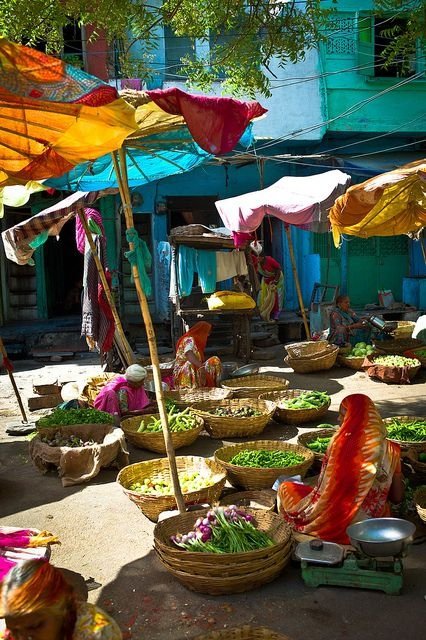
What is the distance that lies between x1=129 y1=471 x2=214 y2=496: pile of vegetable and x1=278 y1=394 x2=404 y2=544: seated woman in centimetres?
109

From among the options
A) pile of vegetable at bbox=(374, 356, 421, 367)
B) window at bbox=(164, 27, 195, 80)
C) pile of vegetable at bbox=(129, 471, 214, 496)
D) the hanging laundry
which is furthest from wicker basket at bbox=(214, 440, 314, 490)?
window at bbox=(164, 27, 195, 80)

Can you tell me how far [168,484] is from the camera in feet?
17.5

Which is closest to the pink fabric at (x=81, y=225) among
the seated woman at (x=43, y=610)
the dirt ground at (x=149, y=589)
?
the dirt ground at (x=149, y=589)

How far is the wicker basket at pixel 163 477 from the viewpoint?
489 centimetres

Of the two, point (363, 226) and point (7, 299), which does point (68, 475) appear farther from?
point (7, 299)

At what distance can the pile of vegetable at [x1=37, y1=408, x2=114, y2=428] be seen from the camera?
6598mm

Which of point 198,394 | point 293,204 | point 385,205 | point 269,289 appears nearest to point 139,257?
point 198,394

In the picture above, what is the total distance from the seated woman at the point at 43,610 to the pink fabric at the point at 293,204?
26.4 ft

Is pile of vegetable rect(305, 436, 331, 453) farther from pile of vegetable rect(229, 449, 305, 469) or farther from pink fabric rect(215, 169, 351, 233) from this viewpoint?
pink fabric rect(215, 169, 351, 233)

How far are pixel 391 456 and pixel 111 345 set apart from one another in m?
6.19

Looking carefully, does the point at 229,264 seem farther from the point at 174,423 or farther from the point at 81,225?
the point at 174,423

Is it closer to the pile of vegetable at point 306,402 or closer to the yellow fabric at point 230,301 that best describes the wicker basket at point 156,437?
the pile of vegetable at point 306,402

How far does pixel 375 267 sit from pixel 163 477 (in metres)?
12.0

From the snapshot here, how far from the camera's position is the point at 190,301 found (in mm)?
13547
